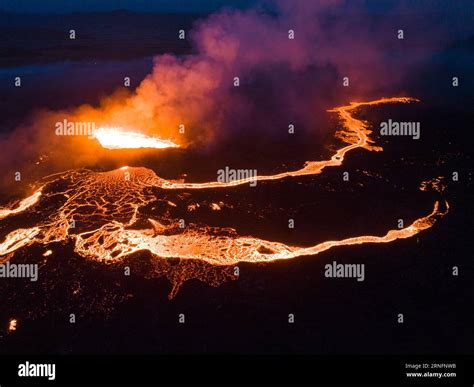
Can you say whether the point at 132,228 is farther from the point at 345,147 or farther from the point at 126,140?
the point at 345,147

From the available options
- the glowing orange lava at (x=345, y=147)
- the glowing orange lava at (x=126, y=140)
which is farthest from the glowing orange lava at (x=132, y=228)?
the glowing orange lava at (x=126, y=140)

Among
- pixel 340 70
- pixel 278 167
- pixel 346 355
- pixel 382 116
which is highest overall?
pixel 340 70

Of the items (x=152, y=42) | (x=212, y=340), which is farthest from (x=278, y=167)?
(x=152, y=42)

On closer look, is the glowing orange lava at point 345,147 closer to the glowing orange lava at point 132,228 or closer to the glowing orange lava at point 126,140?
the glowing orange lava at point 132,228

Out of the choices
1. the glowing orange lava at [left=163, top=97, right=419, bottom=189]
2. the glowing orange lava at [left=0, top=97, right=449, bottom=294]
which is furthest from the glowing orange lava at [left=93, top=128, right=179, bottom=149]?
the glowing orange lava at [left=163, top=97, right=419, bottom=189]

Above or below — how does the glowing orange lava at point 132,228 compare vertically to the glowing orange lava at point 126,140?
below

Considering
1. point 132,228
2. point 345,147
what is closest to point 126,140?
point 132,228

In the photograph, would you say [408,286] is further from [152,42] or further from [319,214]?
[152,42]

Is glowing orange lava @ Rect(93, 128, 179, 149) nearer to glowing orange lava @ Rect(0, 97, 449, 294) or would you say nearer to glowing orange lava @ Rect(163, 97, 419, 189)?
glowing orange lava @ Rect(0, 97, 449, 294)
